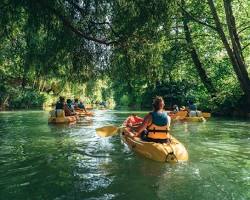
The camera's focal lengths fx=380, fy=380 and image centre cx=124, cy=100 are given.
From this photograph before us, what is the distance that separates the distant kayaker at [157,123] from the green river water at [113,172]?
0.65 meters

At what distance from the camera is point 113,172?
827 cm

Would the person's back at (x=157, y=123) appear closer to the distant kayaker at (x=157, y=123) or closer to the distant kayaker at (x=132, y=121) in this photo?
the distant kayaker at (x=157, y=123)

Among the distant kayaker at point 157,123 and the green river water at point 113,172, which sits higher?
the distant kayaker at point 157,123

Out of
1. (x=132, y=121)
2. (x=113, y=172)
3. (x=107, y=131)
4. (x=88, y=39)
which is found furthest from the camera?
(x=132, y=121)

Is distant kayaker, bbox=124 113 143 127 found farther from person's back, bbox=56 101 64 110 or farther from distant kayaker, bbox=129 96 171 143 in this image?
person's back, bbox=56 101 64 110

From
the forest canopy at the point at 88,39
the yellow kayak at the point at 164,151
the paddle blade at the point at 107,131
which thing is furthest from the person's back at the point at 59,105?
the forest canopy at the point at 88,39

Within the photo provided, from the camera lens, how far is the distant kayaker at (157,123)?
9.46m

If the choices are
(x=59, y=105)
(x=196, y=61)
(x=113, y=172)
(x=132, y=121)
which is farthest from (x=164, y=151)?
(x=196, y=61)

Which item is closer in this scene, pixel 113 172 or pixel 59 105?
pixel 113 172

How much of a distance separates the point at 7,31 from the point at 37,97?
121 ft

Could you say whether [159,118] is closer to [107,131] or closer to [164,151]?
[164,151]

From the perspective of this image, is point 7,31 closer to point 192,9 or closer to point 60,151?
point 60,151

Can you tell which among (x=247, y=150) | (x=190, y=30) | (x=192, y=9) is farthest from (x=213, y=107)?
(x=247, y=150)

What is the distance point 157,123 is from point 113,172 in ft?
6.21
